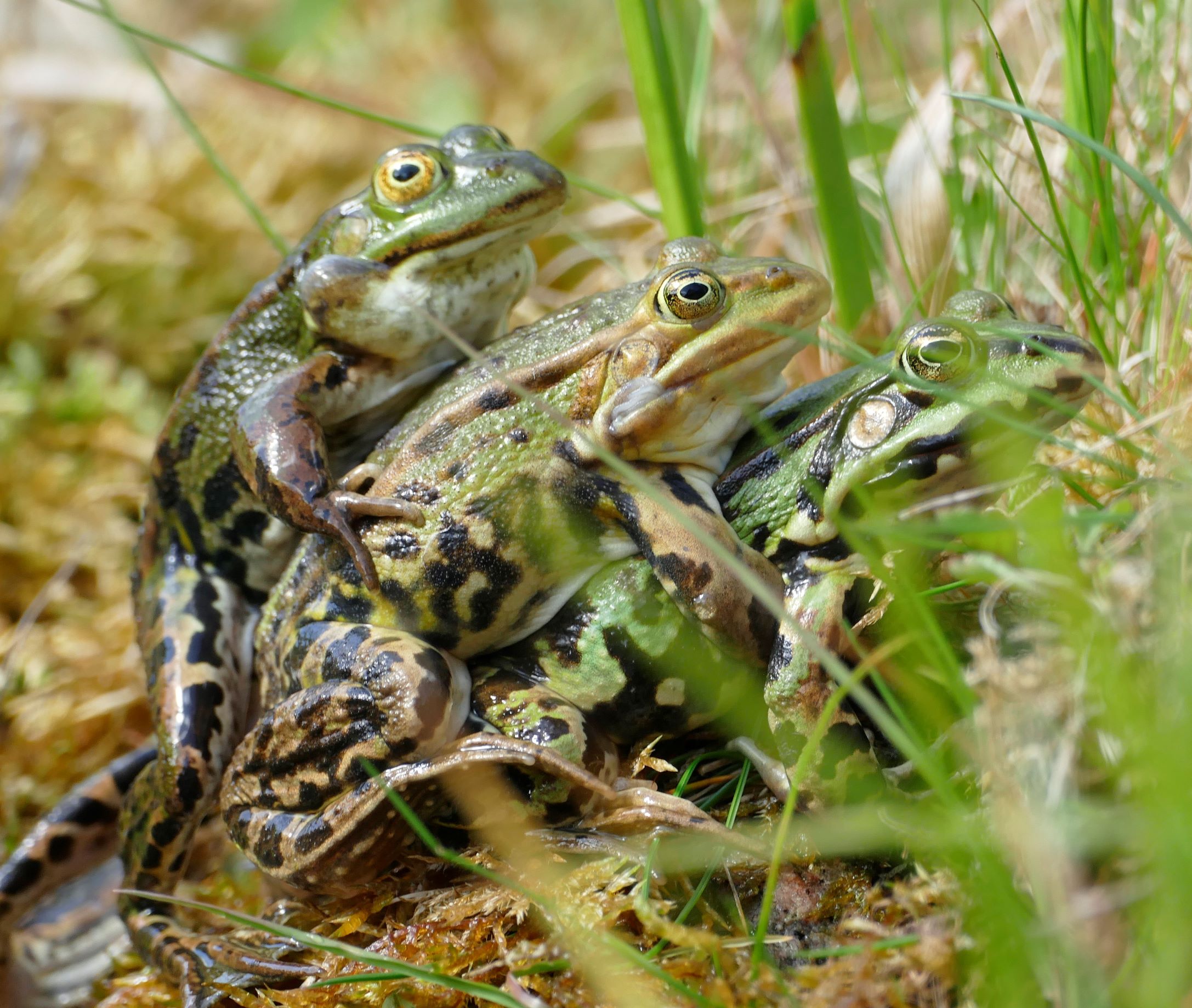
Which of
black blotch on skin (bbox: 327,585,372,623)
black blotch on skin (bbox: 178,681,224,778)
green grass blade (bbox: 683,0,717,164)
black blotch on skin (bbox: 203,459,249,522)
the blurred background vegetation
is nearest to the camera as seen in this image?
the blurred background vegetation

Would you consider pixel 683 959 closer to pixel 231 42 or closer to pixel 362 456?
pixel 362 456

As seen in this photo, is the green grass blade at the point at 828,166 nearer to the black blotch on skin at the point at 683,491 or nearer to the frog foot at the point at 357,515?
the black blotch on skin at the point at 683,491

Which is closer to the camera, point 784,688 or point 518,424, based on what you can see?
point 784,688

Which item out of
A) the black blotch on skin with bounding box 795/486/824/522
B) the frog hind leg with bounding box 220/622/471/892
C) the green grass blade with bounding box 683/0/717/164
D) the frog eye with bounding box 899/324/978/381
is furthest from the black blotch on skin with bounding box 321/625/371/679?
the green grass blade with bounding box 683/0/717/164

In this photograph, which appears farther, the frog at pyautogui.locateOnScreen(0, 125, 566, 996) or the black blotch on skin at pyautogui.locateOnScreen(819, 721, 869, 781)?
the frog at pyautogui.locateOnScreen(0, 125, 566, 996)

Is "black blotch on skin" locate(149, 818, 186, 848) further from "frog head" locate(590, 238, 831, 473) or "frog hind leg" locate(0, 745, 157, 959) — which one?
"frog head" locate(590, 238, 831, 473)

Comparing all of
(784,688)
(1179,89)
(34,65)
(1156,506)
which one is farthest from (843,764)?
(34,65)
